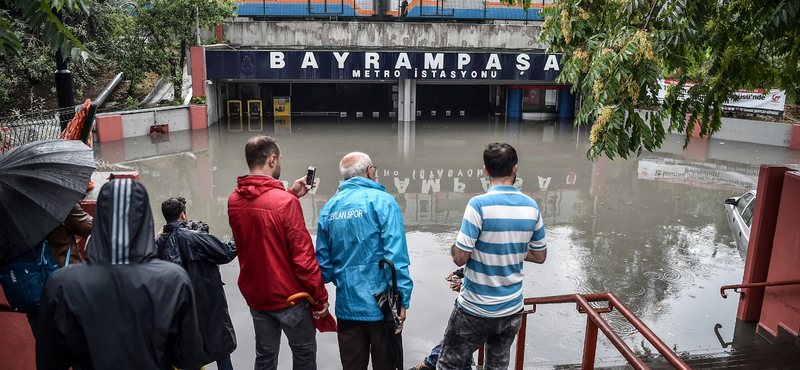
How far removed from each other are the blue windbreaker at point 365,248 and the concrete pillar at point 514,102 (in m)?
24.1

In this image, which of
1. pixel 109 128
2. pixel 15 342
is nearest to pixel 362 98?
pixel 109 128

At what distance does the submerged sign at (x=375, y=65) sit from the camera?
22.8 m

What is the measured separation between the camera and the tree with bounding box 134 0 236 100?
832 inches

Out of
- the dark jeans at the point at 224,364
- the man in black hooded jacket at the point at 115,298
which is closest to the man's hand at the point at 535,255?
the man in black hooded jacket at the point at 115,298

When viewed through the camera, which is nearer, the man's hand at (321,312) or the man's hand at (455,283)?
the man's hand at (321,312)

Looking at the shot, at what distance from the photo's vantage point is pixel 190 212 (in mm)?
10195

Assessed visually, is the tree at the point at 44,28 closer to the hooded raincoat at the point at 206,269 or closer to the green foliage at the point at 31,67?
the hooded raincoat at the point at 206,269

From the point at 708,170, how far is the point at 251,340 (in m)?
13.0

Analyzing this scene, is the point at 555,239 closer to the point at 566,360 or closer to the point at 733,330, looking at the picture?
the point at 733,330

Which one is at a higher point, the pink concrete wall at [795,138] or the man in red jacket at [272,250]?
the man in red jacket at [272,250]

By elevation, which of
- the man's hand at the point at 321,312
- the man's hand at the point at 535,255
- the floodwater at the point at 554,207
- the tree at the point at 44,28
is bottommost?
the floodwater at the point at 554,207

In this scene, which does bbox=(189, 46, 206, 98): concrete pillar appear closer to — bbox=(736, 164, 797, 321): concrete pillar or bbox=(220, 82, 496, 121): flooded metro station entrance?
bbox=(220, 82, 496, 121): flooded metro station entrance

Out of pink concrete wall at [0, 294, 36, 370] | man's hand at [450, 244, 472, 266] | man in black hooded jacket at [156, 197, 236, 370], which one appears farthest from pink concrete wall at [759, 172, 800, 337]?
pink concrete wall at [0, 294, 36, 370]

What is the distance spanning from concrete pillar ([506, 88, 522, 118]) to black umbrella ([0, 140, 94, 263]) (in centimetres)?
2484
